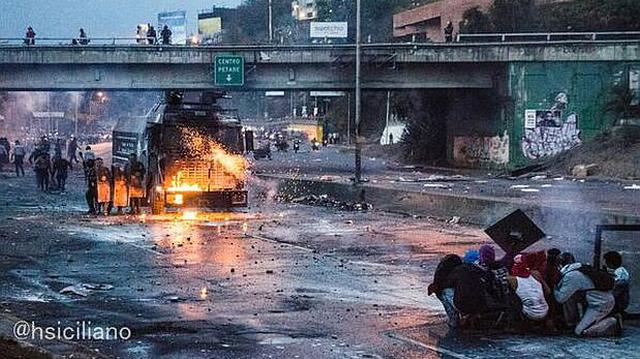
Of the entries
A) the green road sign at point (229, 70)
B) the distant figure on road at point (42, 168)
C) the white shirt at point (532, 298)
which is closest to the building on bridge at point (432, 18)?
the green road sign at point (229, 70)

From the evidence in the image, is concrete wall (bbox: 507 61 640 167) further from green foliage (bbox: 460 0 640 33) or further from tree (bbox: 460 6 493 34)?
tree (bbox: 460 6 493 34)

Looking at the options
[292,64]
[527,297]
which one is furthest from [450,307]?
[292,64]

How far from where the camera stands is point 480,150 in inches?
2315

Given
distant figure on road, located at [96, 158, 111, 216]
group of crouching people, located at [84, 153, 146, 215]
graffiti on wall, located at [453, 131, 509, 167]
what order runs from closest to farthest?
group of crouching people, located at [84, 153, 146, 215] < distant figure on road, located at [96, 158, 111, 216] < graffiti on wall, located at [453, 131, 509, 167]

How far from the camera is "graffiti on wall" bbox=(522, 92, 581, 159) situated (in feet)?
180

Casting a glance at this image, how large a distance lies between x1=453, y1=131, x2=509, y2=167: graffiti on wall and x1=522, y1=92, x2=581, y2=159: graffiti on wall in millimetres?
1388

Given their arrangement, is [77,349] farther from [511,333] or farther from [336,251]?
[336,251]

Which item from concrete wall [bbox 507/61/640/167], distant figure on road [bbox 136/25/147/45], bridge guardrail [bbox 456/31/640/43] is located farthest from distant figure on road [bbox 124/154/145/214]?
bridge guardrail [bbox 456/31/640/43]

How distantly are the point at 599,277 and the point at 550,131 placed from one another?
44.9 m

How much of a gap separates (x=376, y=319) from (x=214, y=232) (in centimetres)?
1205

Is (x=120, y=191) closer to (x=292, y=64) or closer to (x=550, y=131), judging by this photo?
(x=292, y=64)

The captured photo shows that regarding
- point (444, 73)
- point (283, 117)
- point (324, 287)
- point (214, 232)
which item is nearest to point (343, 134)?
point (283, 117)

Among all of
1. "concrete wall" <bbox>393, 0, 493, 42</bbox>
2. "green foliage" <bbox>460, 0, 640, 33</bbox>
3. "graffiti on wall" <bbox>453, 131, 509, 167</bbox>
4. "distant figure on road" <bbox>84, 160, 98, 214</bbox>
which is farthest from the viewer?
"concrete wall" <bbox>393, 0, 493, 42</bbox>
